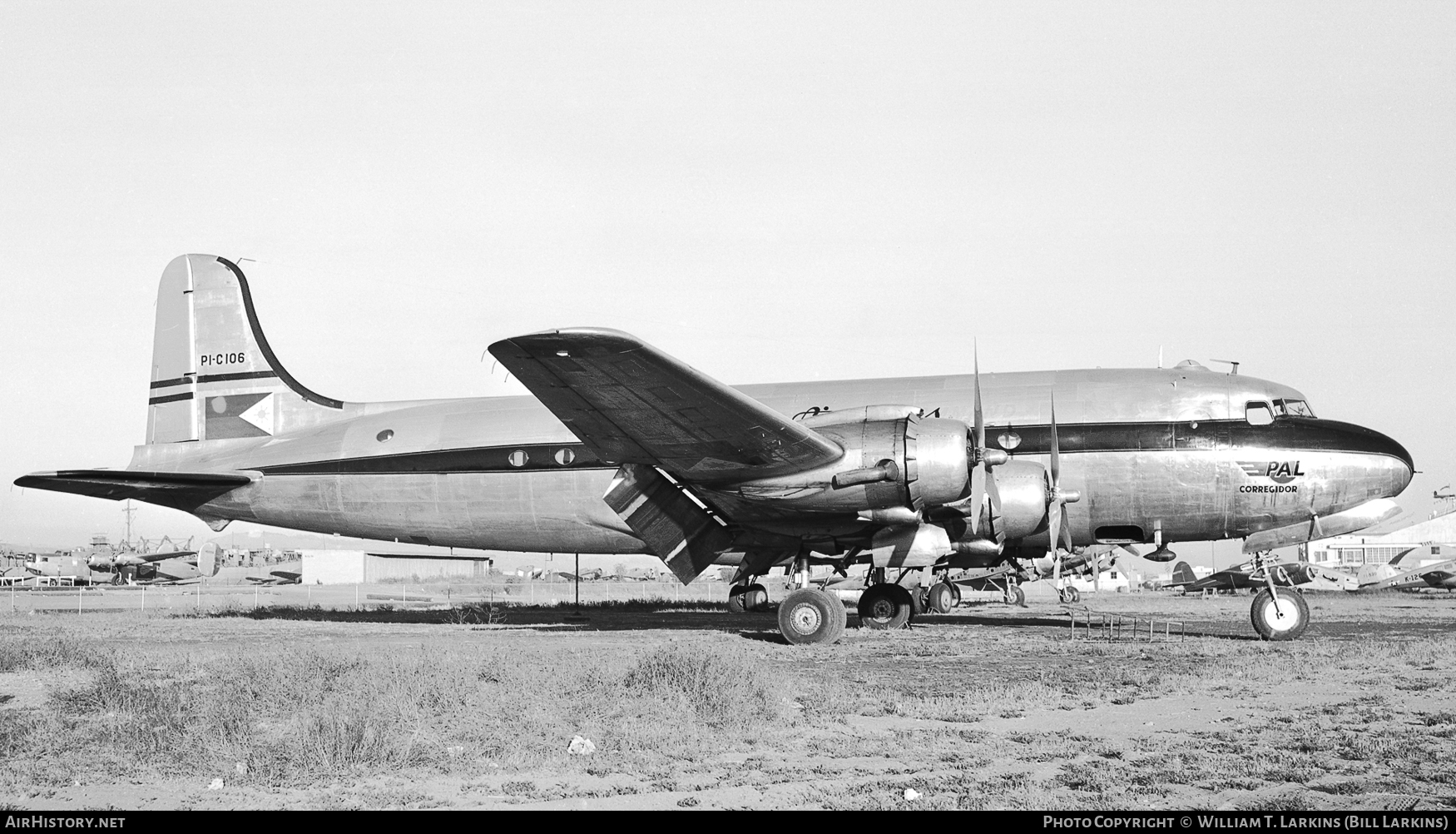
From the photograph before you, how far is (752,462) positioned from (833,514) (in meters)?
1.42

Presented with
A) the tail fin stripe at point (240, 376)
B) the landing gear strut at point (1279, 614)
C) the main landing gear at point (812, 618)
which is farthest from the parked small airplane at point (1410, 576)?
the tail fin stripe at point (240, 376)

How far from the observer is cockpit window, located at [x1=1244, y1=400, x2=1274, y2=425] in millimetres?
17078

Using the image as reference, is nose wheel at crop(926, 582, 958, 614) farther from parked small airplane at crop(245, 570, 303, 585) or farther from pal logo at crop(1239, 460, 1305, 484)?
parked small airplane at crop(245, 570, 303, 585)

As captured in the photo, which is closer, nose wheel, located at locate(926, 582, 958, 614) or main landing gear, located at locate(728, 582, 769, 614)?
nose wheel, located at locate(926, 582, 958, 614)

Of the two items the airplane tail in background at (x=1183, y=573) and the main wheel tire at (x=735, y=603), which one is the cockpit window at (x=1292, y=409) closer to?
the main wheel tire at (x=735, y=603)

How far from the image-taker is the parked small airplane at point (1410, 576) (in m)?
44.6

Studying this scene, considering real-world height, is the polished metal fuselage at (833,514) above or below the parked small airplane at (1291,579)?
above

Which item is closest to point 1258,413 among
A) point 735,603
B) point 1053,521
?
point 1053,521

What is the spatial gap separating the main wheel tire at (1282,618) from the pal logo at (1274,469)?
5.50 ft

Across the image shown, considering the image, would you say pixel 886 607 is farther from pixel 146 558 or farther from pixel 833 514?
pixel 146 558

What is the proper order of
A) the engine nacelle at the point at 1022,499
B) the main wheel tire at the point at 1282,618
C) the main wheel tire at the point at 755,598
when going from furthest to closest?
the main wheel tire at the point at 755,598
the main wheel tire at the point at 1282,618
the engine nacelle at the point at 1022,499

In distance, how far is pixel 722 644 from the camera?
49.0 ft

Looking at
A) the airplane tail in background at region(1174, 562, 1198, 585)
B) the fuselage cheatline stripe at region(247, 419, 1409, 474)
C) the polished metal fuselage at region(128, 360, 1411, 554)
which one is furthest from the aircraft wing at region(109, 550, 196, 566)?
the fuselage cheatline stripe at region(247, 419, 1409, 474)

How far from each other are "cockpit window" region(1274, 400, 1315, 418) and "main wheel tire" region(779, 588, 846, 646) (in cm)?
765
